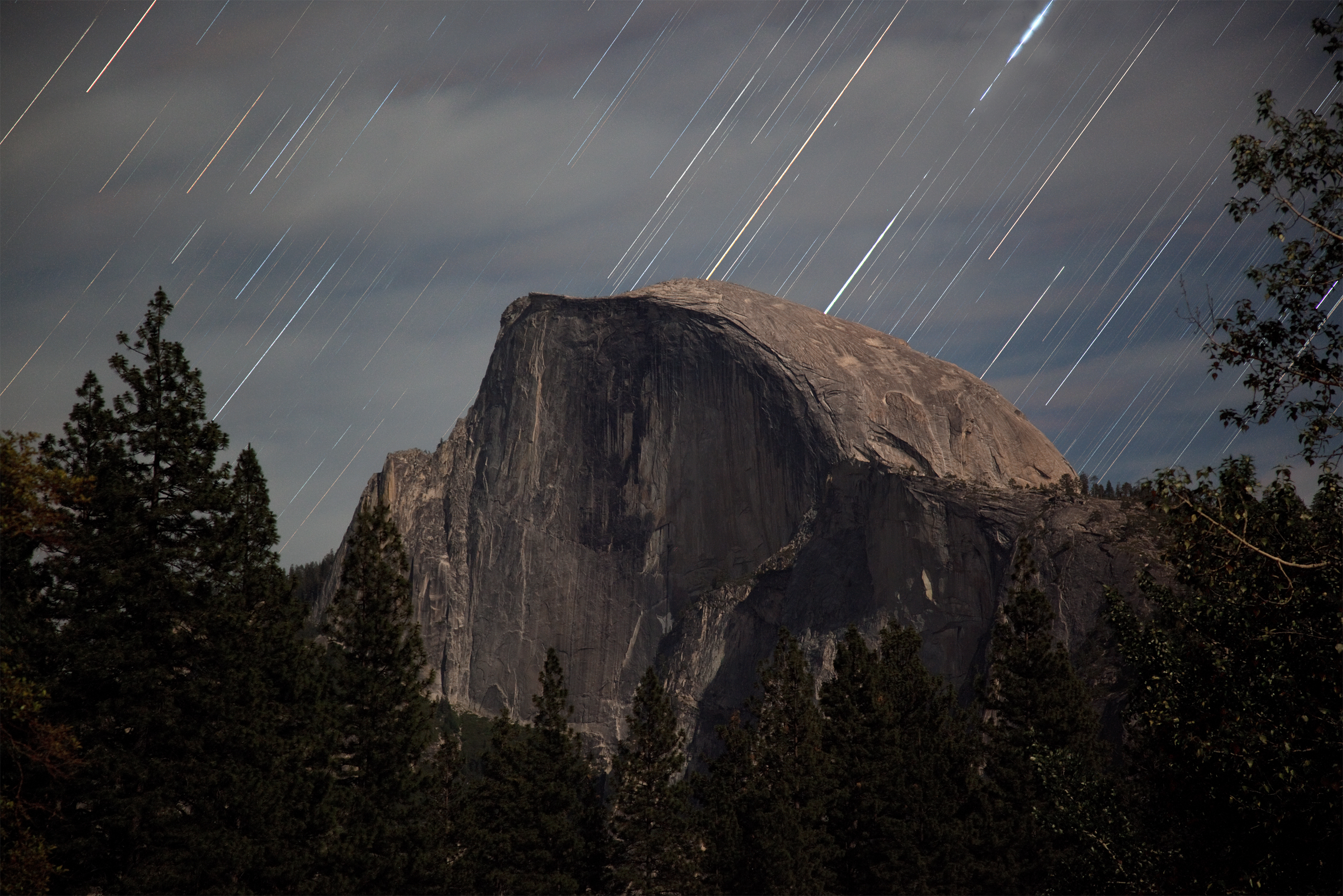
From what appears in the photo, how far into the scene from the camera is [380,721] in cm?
3959

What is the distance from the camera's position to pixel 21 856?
22766 mm

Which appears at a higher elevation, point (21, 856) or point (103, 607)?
point (103, 607)

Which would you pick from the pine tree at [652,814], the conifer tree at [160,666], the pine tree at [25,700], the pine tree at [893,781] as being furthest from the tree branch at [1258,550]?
the pine tree at [893,781]

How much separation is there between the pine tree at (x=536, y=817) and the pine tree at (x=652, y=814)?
125 cm

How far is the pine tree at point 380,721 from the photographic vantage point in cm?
3728

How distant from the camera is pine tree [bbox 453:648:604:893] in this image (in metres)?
43.0

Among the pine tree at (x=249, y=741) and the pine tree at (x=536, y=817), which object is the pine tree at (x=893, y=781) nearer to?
the pine tree at (x=536, y=817)

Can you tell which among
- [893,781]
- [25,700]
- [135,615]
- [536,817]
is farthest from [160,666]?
[893,781]

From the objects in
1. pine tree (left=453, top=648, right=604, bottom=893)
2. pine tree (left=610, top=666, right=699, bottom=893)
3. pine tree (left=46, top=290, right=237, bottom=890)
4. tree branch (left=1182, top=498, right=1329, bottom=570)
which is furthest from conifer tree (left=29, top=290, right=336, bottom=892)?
tree branch (left=1182, top=498, right=1329, bottom=570)

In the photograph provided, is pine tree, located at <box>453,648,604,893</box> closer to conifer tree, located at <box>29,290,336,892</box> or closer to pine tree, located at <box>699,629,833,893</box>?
pine tree, located at <box>699,629,833,893</box>

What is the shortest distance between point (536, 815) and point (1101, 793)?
25137 mm

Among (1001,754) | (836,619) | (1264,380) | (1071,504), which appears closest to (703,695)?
(836,619)

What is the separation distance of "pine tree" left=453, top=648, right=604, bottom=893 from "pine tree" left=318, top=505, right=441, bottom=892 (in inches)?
137

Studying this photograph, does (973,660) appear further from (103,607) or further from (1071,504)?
(103,607)
